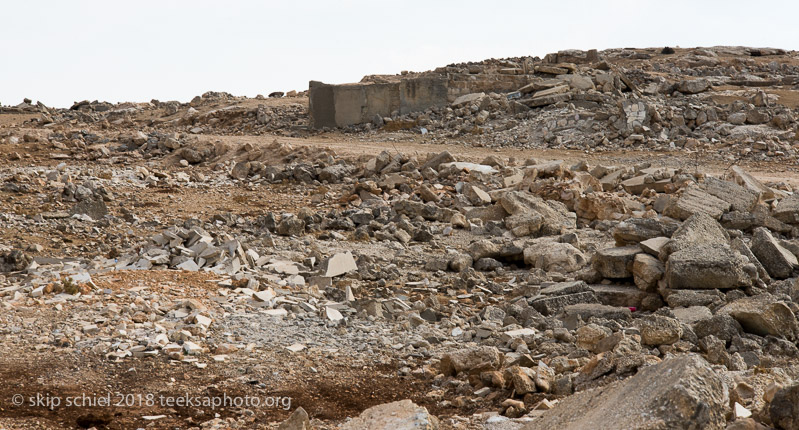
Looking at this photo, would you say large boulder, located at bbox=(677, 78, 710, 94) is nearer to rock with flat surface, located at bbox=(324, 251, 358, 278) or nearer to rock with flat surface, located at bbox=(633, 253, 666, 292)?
rock with flat surface, located at bbox=(633, 253, 666, 292)

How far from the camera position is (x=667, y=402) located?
11.2ft

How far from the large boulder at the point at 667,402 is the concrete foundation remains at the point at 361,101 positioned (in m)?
19.1

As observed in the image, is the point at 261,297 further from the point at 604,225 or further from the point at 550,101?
the point at 550,101

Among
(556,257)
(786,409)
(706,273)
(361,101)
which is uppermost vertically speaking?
(361,101)

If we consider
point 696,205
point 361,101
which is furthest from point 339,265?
point 361,101

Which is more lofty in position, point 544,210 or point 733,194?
point 733,194

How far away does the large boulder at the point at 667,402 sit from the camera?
337 cm

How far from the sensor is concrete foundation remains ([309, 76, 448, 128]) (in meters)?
22.5

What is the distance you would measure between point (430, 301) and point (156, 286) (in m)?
2.76

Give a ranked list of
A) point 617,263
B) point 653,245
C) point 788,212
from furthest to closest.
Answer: point 788,212 → point 617,263 → point 653,245

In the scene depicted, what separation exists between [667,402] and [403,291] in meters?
4.96

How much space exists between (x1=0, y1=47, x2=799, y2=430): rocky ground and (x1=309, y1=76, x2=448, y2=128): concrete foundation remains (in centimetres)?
516

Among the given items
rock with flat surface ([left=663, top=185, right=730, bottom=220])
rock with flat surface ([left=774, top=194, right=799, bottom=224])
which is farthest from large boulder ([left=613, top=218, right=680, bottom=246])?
rock with flat surface ([left=774, top=194, right=799, bottom=224])

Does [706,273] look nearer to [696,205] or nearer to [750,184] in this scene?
[696,205]
